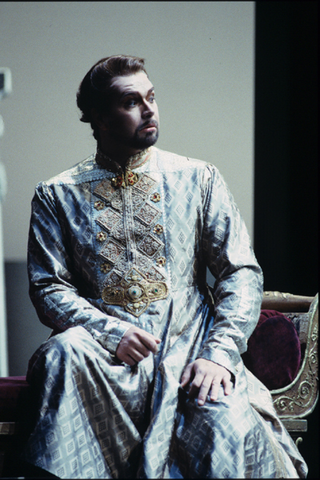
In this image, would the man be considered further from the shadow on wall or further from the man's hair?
the shadow on wall

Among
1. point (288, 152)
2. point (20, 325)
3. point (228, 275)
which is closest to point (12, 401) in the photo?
point (228, 275)

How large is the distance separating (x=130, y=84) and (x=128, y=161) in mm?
230

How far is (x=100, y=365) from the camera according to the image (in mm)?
1380

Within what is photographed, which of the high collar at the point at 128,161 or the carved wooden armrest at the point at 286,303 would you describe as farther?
the carved wooden armrest at the point at 286,303

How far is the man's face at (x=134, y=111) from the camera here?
1.69 metres

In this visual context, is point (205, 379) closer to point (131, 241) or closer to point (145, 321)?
point (145, 321)

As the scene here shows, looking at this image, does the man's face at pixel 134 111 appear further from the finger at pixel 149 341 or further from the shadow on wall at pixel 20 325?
the shadow on wall at pixel 20 325

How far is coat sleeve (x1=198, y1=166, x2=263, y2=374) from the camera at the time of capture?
4.84ft

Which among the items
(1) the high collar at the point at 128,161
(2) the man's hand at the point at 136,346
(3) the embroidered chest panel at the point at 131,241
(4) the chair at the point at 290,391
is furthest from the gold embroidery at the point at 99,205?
(4) the chair at the point at 290,391

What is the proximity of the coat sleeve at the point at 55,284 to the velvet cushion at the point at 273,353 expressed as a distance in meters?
0.46

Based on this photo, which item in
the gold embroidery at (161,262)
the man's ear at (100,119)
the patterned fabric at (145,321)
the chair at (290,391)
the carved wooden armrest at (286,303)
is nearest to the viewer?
the patterned fabric at (145,321)

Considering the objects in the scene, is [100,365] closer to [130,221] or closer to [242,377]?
[242,377]

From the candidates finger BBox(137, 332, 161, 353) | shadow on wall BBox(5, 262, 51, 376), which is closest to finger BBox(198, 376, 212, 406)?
finger BBox(137, 332, 161, 353)

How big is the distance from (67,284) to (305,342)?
783 millimetres
